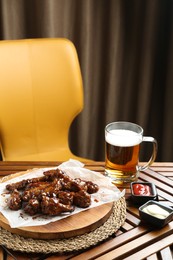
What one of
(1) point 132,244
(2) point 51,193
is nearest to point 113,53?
(2) point 51,193

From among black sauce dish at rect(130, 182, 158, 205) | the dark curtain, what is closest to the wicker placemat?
black sauce dish at rect(130, 182, 158, 205)

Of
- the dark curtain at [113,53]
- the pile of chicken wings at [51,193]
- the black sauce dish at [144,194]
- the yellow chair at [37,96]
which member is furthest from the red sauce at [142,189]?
the dark curtain at [113,53]

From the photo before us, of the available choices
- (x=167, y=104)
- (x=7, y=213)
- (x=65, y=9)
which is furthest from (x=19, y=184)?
(x=167, y=104)

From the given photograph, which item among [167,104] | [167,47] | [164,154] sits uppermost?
[167,47]

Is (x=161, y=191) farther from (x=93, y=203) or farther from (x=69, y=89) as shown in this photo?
(x=69, y=89)

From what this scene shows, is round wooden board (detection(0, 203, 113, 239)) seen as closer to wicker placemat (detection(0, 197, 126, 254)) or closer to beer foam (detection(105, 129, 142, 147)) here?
wicker placemat (detection(0, 197, 126, 254))

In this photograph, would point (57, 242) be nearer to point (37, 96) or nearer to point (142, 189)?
point (142, 189)
